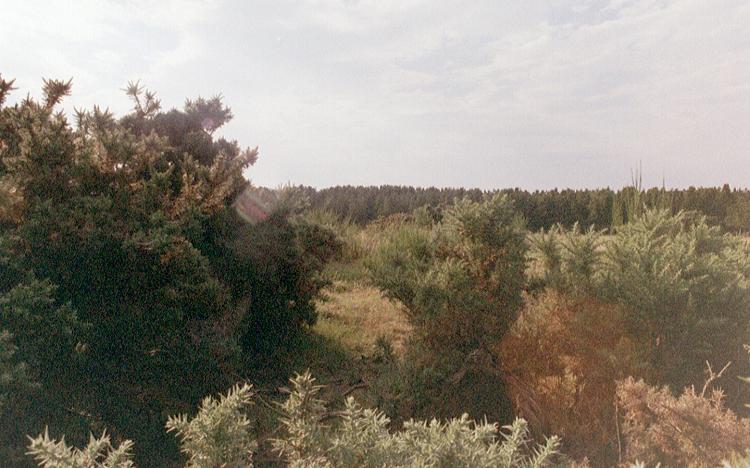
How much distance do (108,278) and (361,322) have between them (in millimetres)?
3232

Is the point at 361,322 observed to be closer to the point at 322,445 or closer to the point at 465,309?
the point at 465,309

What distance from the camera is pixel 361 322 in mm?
7074

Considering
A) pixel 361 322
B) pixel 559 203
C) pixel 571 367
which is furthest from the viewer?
pixel 559 203

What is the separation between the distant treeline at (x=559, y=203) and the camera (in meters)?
20.3

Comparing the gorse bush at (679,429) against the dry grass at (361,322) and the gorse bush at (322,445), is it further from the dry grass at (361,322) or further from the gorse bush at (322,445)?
the dry grass at (361,322)

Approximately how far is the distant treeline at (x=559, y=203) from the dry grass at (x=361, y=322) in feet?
36.5

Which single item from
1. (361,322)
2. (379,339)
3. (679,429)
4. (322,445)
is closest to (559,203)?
(361,322)

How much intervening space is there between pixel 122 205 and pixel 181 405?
5.47 ft

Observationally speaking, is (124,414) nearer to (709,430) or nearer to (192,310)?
(192,310)

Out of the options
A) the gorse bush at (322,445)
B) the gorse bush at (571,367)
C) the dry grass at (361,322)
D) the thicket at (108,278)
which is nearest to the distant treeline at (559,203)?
the dry grass at (361,322)

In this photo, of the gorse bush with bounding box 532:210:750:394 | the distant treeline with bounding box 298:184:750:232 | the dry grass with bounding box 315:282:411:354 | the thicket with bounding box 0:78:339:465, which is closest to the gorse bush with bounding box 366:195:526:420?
the gorse bush with bounding box 532:210:750:394

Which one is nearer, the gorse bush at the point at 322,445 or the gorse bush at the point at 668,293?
the gorse bush at the point at 322,445

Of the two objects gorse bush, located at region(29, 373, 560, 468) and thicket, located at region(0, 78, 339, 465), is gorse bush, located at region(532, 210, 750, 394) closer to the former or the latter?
gorse bush, located at region(29, 373, 560, 468)

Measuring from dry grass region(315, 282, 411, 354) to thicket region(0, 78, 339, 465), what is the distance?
1.35 m
